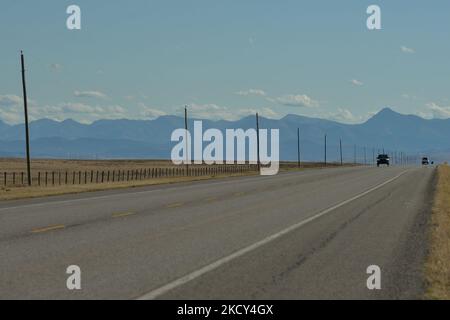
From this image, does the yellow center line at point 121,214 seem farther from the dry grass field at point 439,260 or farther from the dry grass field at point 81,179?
the dry grass field at point 81,179

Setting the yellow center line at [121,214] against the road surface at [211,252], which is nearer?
the road surface at [211,252]

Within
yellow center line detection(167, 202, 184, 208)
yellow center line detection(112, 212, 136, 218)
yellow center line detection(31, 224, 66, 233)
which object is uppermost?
yellow center line detection(31, 224, 66, 233)

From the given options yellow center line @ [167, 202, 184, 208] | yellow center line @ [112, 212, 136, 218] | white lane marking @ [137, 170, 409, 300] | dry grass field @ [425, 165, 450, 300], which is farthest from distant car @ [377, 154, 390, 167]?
white lane marking @ [137, 170, 409, 300]

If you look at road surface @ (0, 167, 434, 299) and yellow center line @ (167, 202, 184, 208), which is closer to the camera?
road surface @ (0, 167, 434, 299)

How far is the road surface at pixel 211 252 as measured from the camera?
863 centimetres

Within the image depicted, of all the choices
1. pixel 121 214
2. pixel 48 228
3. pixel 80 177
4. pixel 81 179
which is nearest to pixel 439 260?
pixel 48 228

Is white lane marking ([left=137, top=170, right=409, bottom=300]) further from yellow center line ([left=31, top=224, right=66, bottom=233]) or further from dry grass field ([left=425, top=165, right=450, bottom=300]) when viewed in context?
yellow center line ([left=31, top=224, right=66, bottom=233])

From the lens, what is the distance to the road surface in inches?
340

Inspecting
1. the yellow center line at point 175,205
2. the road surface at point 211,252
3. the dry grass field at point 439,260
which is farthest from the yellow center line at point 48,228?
the dry grass field at point 439,260

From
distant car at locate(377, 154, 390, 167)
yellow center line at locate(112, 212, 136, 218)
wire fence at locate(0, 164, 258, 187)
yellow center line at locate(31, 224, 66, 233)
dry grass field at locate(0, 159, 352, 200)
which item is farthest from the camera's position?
distant car at locate(377, 154, 390, 167)

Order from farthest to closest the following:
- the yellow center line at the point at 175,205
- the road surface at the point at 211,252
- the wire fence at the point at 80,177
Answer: the wire fence at the point at 80,177 < the yellow center line at the point at 175,205 < the road surface at the point at 211,252
